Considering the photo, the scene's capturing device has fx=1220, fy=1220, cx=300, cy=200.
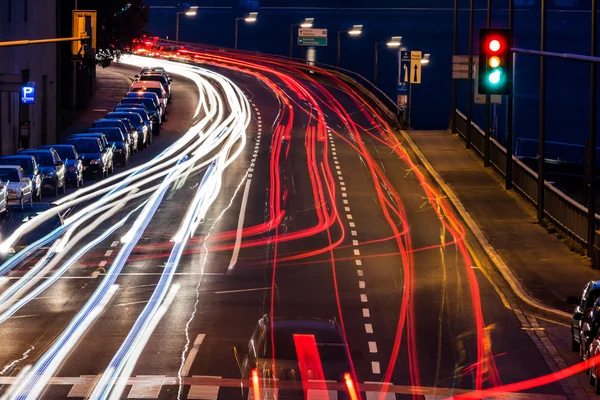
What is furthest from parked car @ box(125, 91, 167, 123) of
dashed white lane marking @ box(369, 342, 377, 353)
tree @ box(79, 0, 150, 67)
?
dashed white lane marking @ box(369, 342, 377, 353)

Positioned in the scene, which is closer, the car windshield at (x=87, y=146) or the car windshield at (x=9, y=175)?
the car windshield at (x=9, y=175)

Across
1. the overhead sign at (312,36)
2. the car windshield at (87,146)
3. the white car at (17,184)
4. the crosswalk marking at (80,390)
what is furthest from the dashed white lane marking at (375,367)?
the overhead sign at (312,36)

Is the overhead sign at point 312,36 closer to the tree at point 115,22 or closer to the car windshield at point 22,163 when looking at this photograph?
the tree at point 115,22

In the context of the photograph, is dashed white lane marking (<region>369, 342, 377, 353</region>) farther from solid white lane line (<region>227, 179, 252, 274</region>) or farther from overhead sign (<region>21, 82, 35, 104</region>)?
overhead sign (<region>21, 82, 35, 104</region>)

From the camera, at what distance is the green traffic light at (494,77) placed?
22219mm

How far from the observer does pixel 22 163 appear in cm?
4050

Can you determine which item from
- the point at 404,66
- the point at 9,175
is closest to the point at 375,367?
the point at 9,175

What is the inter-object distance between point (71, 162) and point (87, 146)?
3.30 metres

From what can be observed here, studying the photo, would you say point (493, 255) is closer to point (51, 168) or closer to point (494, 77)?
point (494, 77)

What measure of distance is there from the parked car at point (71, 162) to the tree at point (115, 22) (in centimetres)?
2625

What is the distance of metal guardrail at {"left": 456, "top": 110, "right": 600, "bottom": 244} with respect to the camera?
3400 centimetres

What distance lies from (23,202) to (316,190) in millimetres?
10803

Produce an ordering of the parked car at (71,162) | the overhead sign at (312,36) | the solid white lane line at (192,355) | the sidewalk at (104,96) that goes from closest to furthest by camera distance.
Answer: the solid white lane line at (192,355)
the parked car at (71,162)
the sidewalk at (104,96)
the overhead sign at (312,36)

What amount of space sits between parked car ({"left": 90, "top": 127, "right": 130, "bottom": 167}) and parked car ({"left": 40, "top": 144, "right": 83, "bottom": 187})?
437 cm
